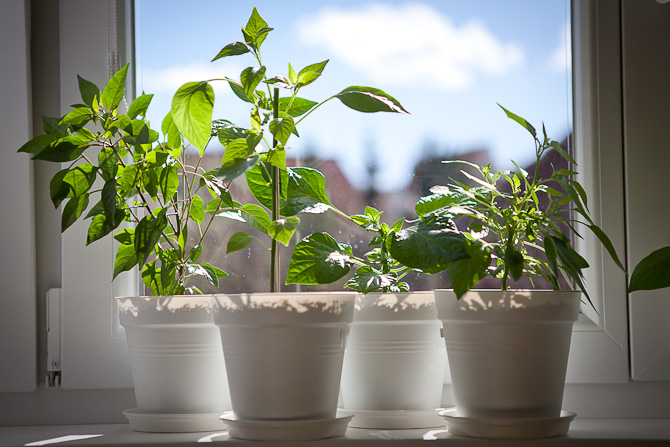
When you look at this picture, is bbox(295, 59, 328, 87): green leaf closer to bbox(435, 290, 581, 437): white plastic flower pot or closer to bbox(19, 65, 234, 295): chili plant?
bbox(19, 65, 234, 295): chili plant

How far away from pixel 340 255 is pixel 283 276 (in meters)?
0.27

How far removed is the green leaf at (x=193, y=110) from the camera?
83 centimetres

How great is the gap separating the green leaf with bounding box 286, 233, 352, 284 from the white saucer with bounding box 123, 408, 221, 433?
0.24 m

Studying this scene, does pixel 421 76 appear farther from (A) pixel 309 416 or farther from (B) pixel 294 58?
(A) pixel 309 416

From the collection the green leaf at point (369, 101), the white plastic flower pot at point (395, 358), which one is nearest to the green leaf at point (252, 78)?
the green leaf at point (369, 101)

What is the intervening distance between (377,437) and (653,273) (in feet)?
1.41

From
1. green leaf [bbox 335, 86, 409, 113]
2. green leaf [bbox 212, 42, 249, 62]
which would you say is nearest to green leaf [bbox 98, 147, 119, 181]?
green leaf [bbox 212, 42, 249, 62]

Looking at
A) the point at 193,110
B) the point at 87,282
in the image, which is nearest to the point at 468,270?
the point at 193,110

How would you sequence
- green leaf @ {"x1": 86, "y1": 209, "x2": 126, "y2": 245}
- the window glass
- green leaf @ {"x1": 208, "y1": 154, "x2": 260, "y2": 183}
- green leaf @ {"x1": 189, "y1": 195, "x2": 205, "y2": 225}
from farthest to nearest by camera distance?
the window glass → green leaf @ {"x1": 189, "y1": 195, "x2": 205, "y2": 225} → green leaf @ {"x1": 86, "y1": 209, "x2": 126, "y2": 245} → green leaf @ {"x1": 208, "y1": 154, "x2": 260, "y2": 183}

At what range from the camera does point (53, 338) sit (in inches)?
41.8

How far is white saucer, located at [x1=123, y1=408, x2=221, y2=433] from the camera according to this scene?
882mm

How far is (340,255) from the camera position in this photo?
89cm

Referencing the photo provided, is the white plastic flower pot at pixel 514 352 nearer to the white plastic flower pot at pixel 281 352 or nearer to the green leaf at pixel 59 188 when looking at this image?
the white plastic flower pot at pixel 281 352

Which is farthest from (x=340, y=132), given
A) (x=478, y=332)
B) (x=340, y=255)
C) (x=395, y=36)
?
A: (x=478, y=332)
